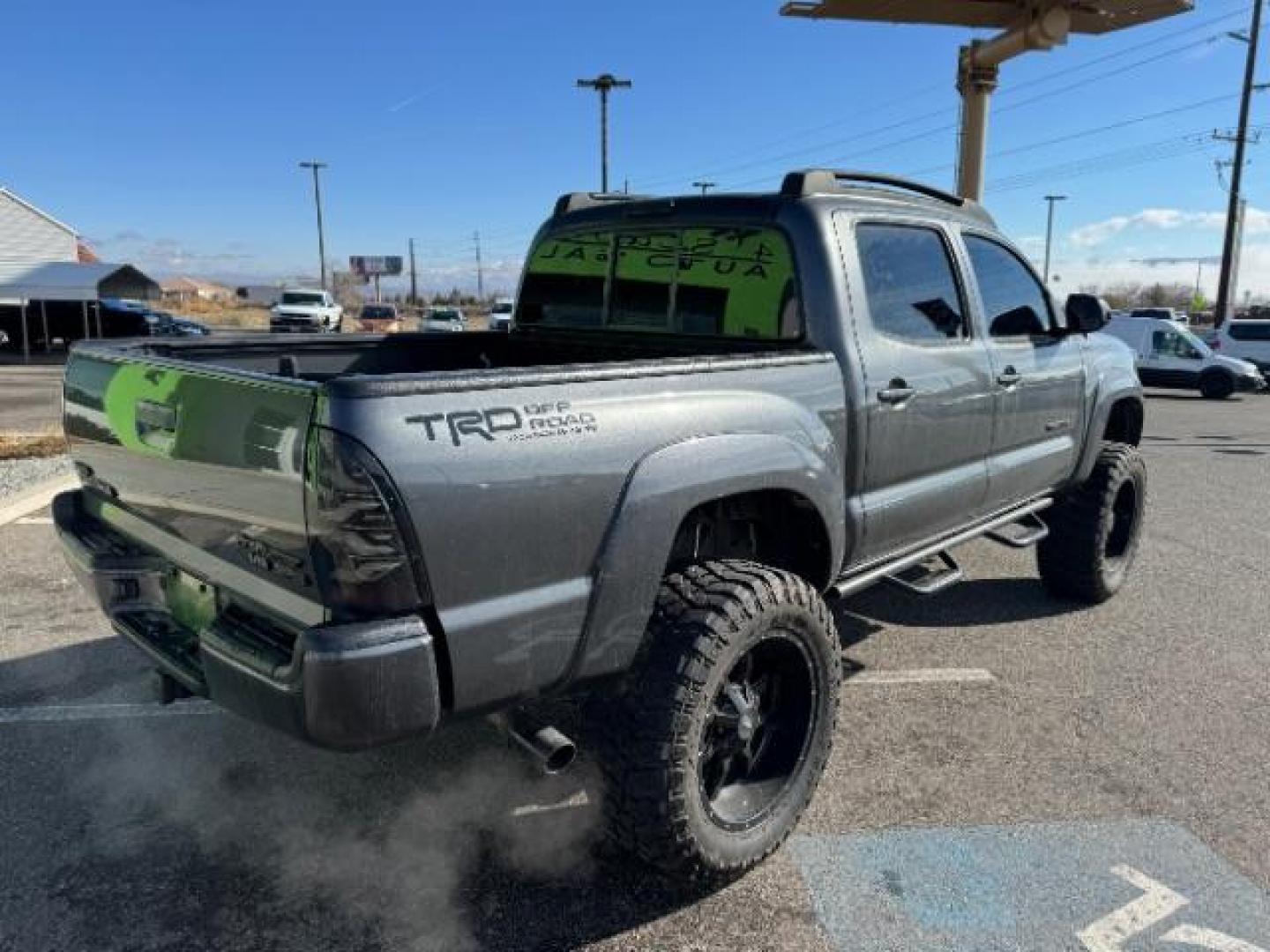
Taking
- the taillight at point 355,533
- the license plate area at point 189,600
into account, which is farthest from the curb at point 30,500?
the taillight at point 355,533

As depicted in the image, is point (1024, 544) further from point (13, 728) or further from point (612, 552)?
point (13, 728)

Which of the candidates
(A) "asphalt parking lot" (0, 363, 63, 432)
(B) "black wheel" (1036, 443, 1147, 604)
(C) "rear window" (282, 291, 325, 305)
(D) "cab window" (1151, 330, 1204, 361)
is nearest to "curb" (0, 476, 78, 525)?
(A) "asphalt parking lot" (0, 363, 63, 432)

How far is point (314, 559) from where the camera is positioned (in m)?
2.12

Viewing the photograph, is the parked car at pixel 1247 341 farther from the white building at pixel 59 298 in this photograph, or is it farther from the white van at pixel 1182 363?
the white building at pixel 59 298

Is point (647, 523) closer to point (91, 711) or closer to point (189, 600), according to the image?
point (189, 600)

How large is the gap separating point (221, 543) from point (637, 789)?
1235mm

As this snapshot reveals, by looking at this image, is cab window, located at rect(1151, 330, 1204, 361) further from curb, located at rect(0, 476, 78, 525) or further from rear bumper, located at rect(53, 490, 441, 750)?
rear bumper, located at rect(53, 490, 441, 750)

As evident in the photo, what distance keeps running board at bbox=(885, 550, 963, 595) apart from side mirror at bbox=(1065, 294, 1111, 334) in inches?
54.7

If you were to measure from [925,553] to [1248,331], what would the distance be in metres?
24.9

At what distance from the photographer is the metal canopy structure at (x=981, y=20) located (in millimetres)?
14977

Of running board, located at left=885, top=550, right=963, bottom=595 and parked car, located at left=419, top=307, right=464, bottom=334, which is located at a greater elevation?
parked car, located at left=419, top=307, right=464, bottom=334

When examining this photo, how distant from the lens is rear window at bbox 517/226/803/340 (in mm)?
3443

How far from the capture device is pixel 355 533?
2.05 meters

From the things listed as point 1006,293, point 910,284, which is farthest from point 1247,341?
point 910,284
